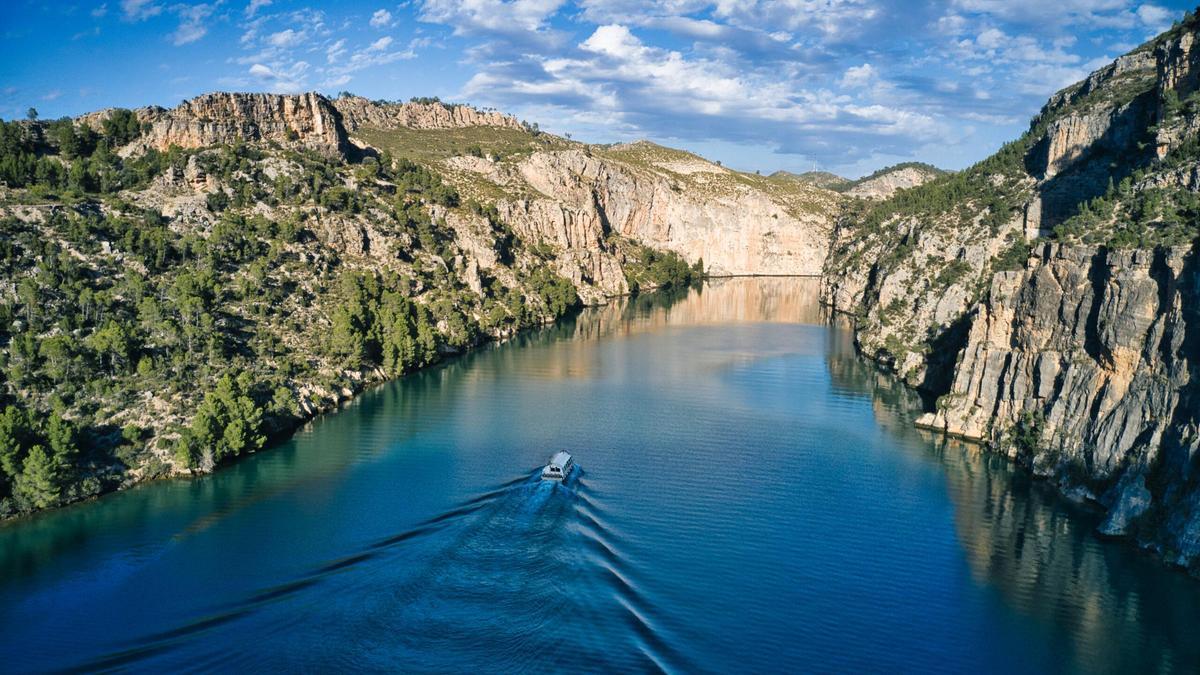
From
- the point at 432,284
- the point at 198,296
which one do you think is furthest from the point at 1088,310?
the point at 432,284

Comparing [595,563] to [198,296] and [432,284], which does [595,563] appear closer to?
[198,296]

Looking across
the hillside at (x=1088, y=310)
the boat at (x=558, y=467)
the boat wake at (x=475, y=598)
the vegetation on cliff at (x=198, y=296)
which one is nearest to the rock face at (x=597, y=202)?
the vegetation on cliff at (x=198, y=296)

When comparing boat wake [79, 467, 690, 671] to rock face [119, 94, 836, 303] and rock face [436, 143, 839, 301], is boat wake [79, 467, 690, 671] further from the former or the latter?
rock face [436, 143, 839, 301]

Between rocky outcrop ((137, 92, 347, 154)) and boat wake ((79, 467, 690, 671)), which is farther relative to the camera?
rocky outcrop ((137, 92, 347, 154))

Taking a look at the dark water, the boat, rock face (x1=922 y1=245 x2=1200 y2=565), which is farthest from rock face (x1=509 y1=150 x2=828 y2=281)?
the boat

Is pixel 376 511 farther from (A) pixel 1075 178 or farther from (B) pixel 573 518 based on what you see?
(A) pixel 1075 178

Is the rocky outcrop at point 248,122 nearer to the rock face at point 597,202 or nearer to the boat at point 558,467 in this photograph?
the rock face at point 597,202
